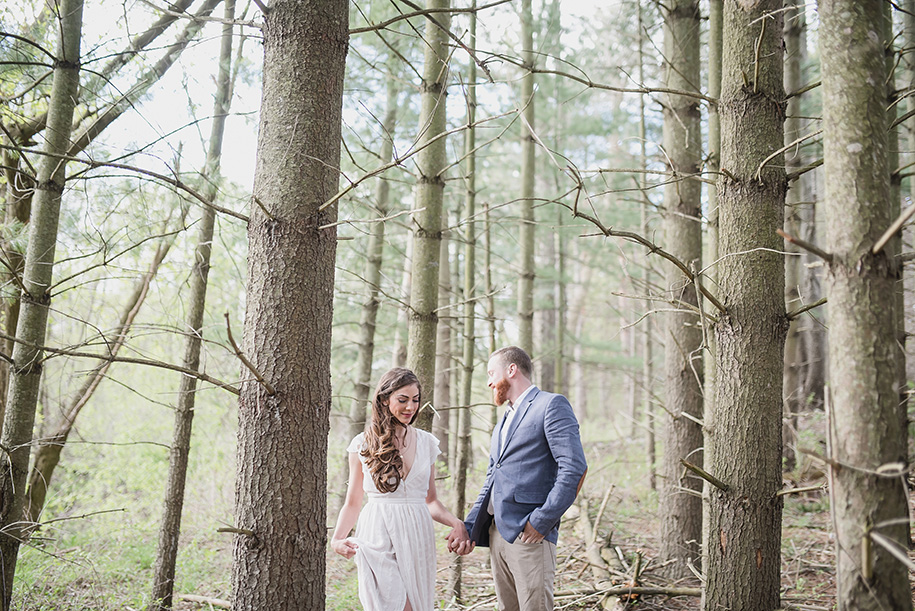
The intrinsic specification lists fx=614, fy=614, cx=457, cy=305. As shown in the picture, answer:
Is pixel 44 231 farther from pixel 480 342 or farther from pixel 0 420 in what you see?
pixel 480 342

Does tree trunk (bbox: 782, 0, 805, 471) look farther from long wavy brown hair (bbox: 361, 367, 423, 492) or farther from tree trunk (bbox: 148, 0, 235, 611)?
tree trunk (bbox: 148, 0, 235, 611)

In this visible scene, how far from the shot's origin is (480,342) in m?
12.2

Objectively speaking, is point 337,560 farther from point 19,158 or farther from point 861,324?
point 861,324

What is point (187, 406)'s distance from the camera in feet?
16.9

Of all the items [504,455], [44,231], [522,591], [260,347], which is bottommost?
[522,591]

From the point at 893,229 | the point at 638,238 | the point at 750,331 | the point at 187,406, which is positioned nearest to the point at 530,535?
the point at 750,331

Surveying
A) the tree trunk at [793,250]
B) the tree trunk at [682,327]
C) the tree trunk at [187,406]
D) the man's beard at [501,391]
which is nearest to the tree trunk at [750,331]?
the man's beard at [501,391]

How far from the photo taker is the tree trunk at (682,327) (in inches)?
196

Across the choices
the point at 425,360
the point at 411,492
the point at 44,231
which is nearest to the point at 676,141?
the point at 425,360

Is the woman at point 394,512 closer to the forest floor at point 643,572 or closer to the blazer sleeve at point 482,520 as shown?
the blazer sleeve at point 482,520

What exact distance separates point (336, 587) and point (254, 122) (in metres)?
4.28

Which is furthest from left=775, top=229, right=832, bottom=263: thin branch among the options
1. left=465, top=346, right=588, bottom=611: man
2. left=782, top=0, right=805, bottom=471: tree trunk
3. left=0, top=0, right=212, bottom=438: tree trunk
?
left=782, top=0, right=805, bottom=471: tree trunk

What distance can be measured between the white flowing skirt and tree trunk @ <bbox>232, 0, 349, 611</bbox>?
1.79ft

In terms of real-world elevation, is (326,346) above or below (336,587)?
above
